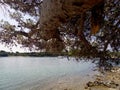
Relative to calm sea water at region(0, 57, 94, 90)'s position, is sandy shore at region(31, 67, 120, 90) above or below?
above

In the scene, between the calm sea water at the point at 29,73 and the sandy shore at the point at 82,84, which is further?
the calm sea water at the point at 29,73

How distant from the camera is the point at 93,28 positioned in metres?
4.03

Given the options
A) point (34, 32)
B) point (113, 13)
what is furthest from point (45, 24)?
point (113, 13)

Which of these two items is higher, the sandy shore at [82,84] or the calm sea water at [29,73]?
the sandy shore at [82,84]

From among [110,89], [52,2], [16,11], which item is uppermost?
[16,11]

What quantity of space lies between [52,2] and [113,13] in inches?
143

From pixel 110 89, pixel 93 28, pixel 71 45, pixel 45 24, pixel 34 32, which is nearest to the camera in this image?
pixel 45 24

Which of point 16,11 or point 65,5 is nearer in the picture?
point 65,5

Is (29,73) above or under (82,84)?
under

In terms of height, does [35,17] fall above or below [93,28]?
above

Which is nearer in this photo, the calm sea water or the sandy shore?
the sandy shore

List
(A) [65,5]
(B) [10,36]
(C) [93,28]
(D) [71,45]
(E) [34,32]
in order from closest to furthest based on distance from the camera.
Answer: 1. (A) [65,5]
2. (C) [93,28]
3. (E) [34,32]
4. (B) [10,36]
5. (D) [71,45]

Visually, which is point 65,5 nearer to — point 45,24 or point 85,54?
point 45,24

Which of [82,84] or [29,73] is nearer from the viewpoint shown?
[82,84]
